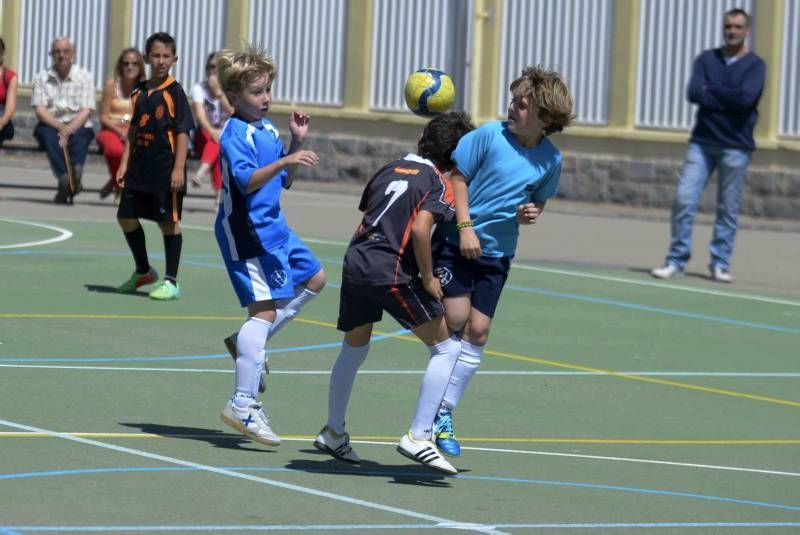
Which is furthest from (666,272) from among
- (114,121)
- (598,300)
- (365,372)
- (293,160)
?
(293,160)

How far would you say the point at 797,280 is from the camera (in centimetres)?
1708

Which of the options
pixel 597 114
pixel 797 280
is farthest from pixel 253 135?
pixel 597 114

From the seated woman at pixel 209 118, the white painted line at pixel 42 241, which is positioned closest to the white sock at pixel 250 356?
the white painted line at pixel 42 241

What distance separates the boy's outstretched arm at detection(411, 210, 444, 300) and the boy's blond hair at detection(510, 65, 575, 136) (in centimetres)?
82

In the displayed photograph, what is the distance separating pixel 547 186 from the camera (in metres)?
8.52

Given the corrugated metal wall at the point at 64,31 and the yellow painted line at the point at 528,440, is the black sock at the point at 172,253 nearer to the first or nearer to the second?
the yellow painted line at the point at 528,440

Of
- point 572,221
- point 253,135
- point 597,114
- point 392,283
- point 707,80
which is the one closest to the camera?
point 392,283

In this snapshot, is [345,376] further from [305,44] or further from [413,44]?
[305,44]

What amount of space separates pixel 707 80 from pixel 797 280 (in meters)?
2.11

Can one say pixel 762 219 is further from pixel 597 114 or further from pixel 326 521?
pixel 326 521

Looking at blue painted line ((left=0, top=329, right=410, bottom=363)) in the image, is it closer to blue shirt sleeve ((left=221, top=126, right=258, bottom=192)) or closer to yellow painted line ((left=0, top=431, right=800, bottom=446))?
yellow painted line ((left=0, top=431, right=800, bottom=446))

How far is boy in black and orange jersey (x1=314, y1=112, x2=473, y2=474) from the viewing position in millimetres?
7738

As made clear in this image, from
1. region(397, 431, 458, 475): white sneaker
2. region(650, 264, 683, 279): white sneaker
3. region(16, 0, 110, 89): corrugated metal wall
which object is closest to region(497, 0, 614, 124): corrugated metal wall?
Result: region(16, 0, 110, 89): corrugated metal wall

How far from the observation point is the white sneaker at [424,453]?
7.70 meters
